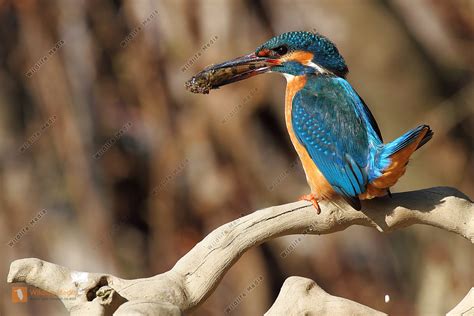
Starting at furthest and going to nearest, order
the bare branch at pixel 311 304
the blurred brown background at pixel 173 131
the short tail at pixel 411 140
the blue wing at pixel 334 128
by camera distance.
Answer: the blurred brown background at pixel 173 131
the blue wing at pixel 334 128
the short tail at pixel 411 140
the bare branch at pixel 311 304

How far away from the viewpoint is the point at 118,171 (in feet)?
17.5

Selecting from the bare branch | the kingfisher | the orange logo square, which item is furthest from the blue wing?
the orange logo square

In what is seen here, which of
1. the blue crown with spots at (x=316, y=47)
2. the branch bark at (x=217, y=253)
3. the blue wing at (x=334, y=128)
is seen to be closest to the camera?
the branch bark at (x=217, y=253)

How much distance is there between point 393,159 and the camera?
8.34 feet

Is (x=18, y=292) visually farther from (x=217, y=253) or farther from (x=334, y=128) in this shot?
(x=334, y=128)

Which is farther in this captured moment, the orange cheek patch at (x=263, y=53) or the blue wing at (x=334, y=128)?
the orange cheek patch at (x=263, y=53)

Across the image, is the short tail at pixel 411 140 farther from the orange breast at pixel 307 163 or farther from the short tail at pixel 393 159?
the orange breast at pixel 307 163

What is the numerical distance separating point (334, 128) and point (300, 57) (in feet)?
0.91

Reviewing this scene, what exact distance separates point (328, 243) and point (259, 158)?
77 centimetres

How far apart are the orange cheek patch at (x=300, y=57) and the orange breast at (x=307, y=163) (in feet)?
0.18

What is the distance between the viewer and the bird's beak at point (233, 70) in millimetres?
2863

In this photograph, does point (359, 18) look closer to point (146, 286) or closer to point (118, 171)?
point (118, 171)

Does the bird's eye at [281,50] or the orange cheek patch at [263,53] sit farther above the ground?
the orange cheek patch at [263,53]

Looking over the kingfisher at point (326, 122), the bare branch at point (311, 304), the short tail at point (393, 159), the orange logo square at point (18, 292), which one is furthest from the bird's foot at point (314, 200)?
the orange logo square at point (18, 292)
